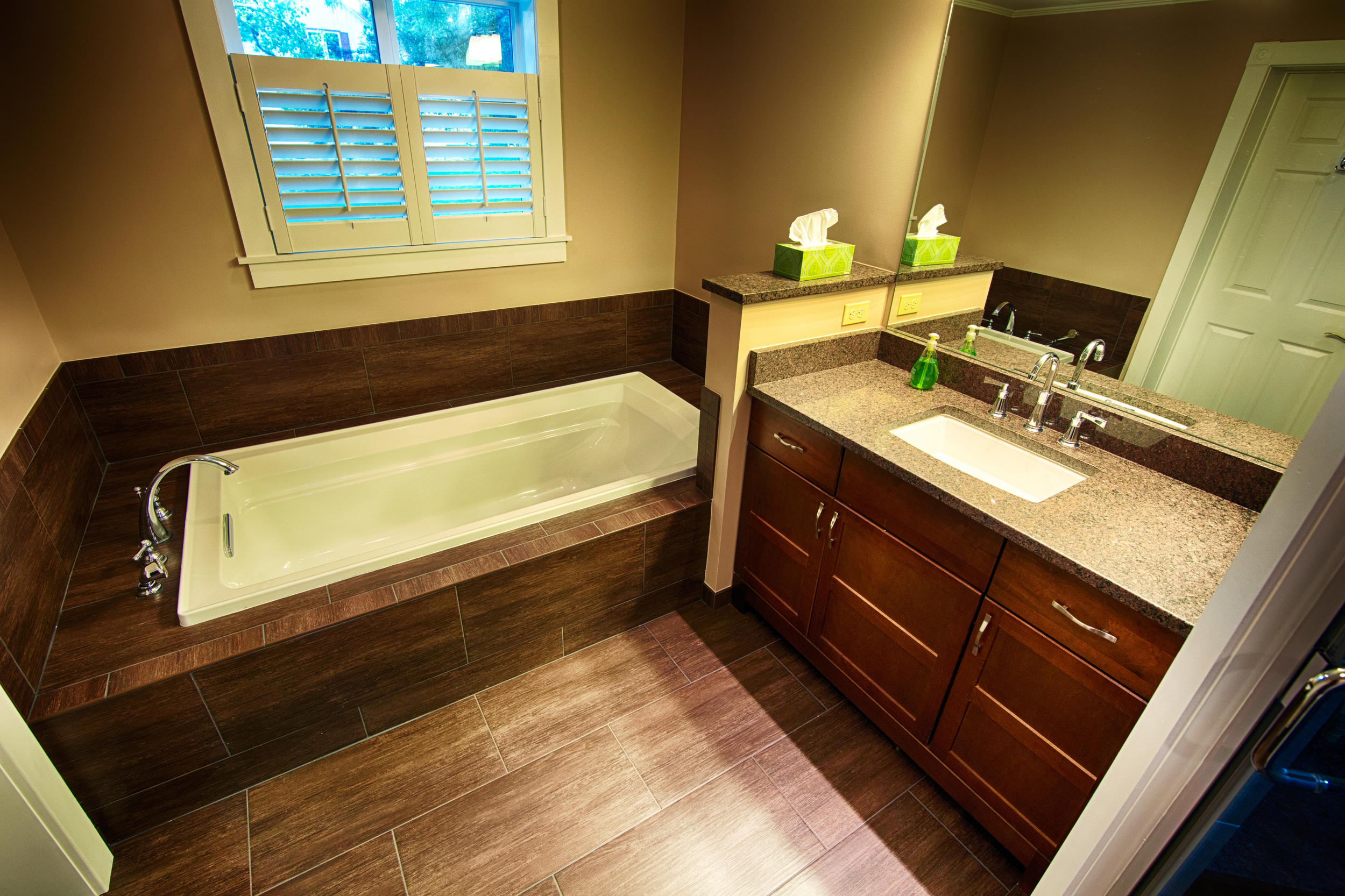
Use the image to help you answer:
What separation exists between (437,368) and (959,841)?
241 centimetres

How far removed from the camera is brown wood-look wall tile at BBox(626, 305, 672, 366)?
307 centimetres

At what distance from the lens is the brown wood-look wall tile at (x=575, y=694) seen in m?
1.77

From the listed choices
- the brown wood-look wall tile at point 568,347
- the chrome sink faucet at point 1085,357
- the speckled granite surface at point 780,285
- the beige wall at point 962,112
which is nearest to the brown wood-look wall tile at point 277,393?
the brown wood-look wall tile at point 568,347

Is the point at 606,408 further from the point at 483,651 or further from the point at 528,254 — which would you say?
the point at 483,651

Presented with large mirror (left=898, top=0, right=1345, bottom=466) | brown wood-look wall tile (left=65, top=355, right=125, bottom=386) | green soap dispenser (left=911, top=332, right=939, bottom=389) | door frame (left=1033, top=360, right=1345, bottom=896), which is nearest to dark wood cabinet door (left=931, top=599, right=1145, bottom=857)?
door frame (left=1033, top=360, right=1345, bottom=896)

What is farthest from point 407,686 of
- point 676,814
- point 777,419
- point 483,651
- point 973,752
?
point 973,752

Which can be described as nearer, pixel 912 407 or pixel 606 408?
pixel 912 407

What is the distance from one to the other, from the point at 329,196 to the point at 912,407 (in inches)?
81.2

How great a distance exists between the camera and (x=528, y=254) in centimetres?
264

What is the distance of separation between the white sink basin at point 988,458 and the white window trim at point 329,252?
1766 millimetres

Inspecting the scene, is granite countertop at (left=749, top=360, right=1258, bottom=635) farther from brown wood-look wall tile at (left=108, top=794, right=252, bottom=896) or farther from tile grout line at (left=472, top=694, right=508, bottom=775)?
brown wood-look wall tile at (left=108, top=794, right=252, bottom=896)

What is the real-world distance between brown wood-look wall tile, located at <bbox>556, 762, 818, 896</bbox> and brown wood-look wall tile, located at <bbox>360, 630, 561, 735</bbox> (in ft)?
2.00

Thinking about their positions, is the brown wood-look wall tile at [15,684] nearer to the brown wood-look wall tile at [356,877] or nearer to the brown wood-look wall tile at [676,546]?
the brown wood-look wall tile at [356,877]

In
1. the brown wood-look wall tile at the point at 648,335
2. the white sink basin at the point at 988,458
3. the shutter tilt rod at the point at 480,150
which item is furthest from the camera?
the brown wood-look wall tile at the point at 648,335
